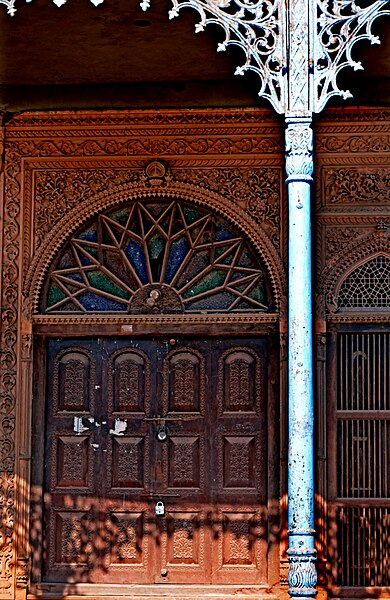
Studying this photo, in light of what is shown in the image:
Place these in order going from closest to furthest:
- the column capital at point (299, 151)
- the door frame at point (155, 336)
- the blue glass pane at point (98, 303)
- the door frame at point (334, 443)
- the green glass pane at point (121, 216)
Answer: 1. the column capital at point (299, 151)
2. the door frame at point (334, 443)
3. the door frame at point (155, 336)
4. the blue glass pane at point (98, 303)
5. the green glass pane at point (121, 216)

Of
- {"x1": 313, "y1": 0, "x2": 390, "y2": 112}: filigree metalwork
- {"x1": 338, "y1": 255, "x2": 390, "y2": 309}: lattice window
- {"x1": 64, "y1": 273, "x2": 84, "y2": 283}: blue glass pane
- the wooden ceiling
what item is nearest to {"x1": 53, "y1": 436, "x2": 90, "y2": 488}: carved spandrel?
{"x1": 64, "y1": 273, "x2": 84, "y2": 283}: blue glass pane

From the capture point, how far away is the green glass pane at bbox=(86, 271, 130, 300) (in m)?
9.48

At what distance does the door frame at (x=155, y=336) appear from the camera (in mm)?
9133

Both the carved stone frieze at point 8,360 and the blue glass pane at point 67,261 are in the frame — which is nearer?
the carved stone frieze at point 8,360

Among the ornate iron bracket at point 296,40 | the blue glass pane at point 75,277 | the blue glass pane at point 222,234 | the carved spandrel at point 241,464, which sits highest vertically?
the ornate iron bracket at point 296,40

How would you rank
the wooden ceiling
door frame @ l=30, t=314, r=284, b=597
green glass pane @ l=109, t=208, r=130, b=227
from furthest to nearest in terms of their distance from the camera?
green glass pane @ l=109, t=208, r=130, b=227
door frame @ l=30, t=314, r=284, b=597
the wooden ceiling

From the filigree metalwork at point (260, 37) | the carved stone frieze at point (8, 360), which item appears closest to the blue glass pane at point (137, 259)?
the carved stone frieze at point (8, 360)

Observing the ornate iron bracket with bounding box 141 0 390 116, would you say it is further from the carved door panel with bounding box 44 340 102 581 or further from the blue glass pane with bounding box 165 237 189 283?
the carved door panel with bounding box 44 340 102 581

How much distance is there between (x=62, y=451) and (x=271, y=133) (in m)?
3.02

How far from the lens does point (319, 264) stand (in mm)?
9234

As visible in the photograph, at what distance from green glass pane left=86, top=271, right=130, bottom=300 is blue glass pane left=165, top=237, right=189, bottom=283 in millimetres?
376

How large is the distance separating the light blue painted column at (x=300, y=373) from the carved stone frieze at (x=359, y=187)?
1.50 metres

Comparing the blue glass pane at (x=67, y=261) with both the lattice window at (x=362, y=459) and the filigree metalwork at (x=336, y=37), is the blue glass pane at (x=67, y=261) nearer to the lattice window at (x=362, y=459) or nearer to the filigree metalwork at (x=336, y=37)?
the lattice window at (x=362, y=459)

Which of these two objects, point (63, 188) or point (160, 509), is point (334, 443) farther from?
point (63, 188)
